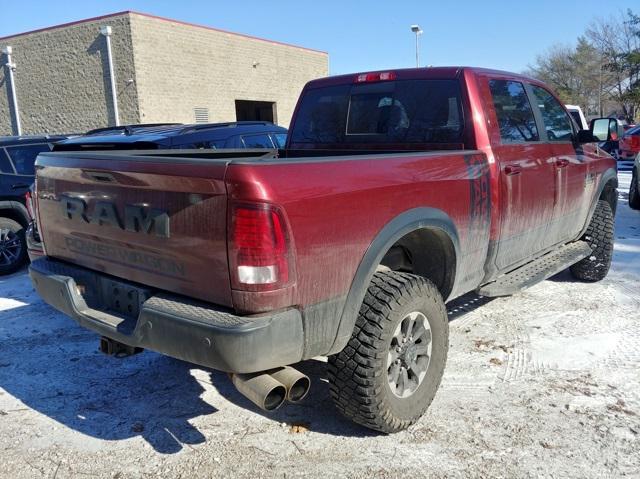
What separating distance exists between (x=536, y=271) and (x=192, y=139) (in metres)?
4.06

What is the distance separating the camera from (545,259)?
4961 millimetres

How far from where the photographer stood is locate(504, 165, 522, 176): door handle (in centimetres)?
395

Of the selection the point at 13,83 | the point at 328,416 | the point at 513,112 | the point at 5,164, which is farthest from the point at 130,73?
the point at 328,416

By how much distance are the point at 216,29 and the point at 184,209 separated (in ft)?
77.8

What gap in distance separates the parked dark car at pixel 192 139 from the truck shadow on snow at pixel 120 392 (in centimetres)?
212

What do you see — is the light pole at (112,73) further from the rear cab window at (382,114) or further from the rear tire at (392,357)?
the rear tire at (392,357)

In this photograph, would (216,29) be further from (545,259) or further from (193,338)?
(193,338)

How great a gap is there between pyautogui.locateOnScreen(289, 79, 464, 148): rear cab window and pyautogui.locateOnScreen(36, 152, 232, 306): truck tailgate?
6.79ft

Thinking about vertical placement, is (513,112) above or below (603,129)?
above

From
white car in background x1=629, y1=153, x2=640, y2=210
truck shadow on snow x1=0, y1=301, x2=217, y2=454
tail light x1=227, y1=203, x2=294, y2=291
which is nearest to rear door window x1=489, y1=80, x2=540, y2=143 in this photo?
tail light x1=227, y1=203, x2=294, y2=291

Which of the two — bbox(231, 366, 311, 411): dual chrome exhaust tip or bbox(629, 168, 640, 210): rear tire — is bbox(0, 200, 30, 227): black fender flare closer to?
bbox(231, 366, 311, 411): dual chrome exhaust tip

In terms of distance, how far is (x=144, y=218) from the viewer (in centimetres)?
272

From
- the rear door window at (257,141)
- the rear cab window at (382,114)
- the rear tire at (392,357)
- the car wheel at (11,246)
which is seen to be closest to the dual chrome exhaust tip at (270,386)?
the rear tire at (392,357)

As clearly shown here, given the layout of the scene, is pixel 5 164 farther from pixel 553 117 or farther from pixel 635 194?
pixel 635 194
